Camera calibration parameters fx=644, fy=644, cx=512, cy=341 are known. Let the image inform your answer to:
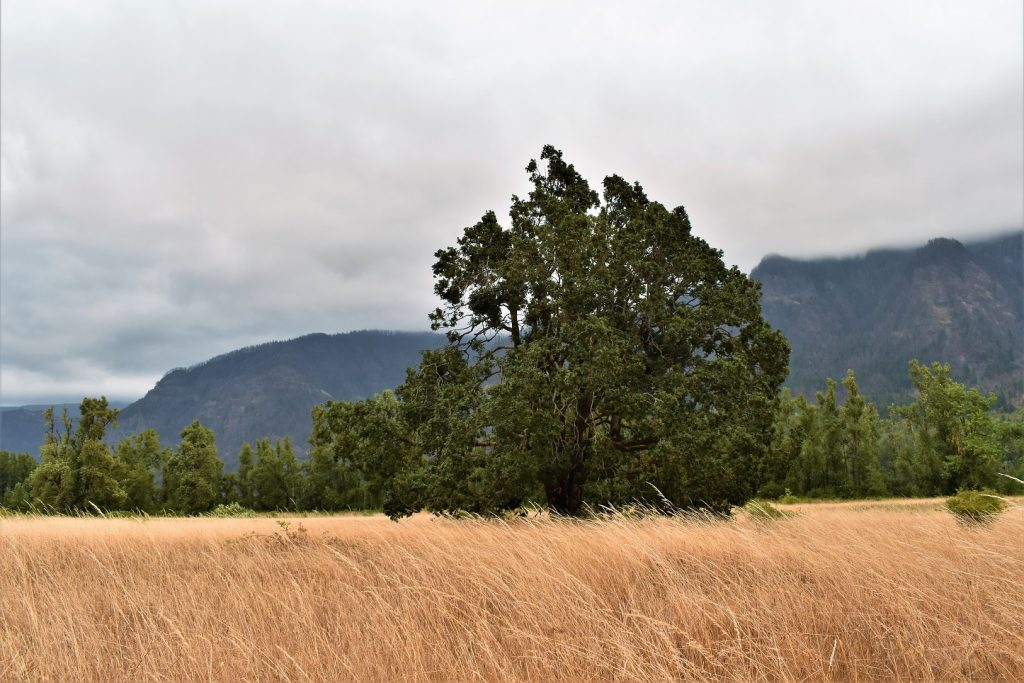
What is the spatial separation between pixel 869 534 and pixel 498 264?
449 inches

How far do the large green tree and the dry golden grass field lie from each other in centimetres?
624

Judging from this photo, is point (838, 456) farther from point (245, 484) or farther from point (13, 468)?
point (13, 468)

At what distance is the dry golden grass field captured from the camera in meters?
4.21

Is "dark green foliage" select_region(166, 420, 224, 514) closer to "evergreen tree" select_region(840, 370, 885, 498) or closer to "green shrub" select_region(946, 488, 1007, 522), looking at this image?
"evergreen tree" select_region(840, 370, 885, 498)

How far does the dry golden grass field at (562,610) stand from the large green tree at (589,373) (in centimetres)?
624

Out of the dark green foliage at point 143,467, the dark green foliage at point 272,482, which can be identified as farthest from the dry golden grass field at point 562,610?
the dark green foliage at point 272,482

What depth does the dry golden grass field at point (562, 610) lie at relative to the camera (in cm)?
421

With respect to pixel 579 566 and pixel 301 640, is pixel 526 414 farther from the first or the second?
pixel 301 640

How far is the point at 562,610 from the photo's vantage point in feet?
16.8

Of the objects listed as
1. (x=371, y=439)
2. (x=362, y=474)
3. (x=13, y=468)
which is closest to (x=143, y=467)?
(x=362, y=474)

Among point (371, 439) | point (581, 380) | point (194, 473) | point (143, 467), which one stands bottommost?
point (194, 473)

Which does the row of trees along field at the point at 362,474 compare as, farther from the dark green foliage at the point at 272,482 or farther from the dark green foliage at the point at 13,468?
the dark green foliage at the point at 13,468

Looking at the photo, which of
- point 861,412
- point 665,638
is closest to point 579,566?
point 665,638

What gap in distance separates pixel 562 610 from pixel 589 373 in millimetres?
9372
